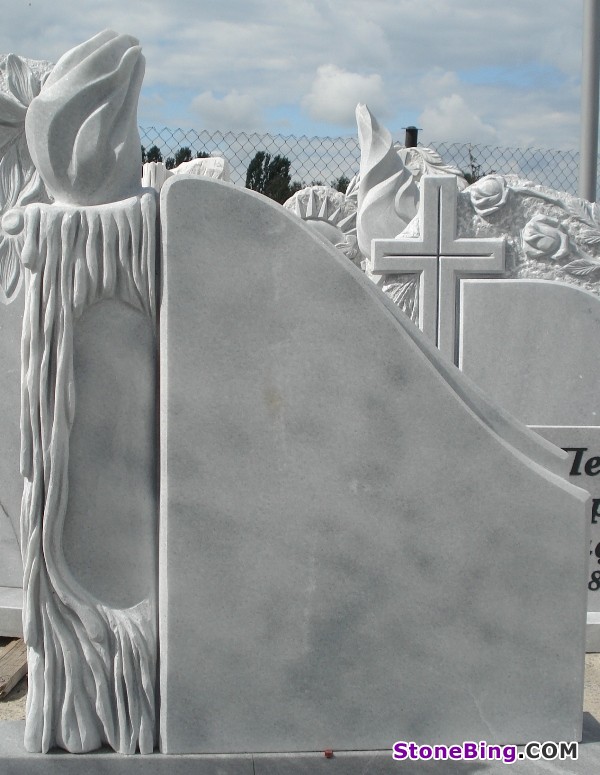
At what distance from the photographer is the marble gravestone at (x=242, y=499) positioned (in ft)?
6.12

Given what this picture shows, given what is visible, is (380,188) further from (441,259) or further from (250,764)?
(250,764)

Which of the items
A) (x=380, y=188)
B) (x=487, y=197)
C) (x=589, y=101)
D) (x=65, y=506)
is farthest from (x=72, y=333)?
(x=589, y=101)

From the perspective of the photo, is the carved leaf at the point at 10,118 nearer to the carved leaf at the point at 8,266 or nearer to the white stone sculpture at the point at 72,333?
the carved leaf at the point at 8,266

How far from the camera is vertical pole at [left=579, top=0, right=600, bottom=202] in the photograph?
662cm

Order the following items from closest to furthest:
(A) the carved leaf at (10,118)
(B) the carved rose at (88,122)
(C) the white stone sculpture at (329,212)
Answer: (B) the carved rose at (88,122) < (A) the carved leaf at (10,118) < (C) the white stone sculpture at (329,212)

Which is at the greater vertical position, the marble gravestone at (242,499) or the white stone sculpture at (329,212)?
the white stone sculpture at (329,212)

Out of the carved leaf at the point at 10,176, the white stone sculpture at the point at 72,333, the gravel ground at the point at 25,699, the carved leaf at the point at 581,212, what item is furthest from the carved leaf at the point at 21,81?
the carved leaf at the point at 581,212

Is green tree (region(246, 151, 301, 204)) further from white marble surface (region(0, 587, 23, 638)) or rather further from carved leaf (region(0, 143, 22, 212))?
white marble surface (region(0, 587, 23, 638))

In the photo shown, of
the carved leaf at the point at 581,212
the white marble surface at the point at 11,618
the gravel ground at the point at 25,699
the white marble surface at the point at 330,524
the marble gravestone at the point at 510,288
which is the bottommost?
the gravel ground at the point at 25,699

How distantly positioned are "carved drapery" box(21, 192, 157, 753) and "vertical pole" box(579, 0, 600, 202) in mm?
5791

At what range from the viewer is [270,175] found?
30.9 ft

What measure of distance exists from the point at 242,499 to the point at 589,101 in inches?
233

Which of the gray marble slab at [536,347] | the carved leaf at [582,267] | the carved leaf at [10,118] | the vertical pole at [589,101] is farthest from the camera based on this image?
the vertical pole at [589,101]

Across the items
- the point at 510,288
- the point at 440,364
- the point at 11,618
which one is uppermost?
the point at 510,288
